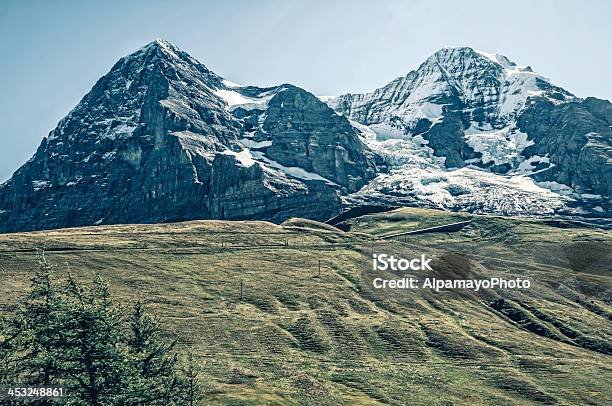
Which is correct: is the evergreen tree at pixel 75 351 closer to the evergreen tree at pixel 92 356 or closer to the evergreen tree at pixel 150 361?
the evergreen tree at pixel 92 356

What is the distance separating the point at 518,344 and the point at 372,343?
4508 centimetres

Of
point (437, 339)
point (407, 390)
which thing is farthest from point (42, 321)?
point (437, 339)

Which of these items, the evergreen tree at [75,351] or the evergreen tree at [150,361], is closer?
the evergreen tree at [75,351]

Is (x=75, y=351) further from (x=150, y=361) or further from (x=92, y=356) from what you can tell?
(x=150, y=361)

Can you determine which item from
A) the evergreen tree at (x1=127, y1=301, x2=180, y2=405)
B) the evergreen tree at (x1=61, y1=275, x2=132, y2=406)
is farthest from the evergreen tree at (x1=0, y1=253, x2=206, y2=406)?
the evergreen tree at (x1=127, y1=301, x2=180, y2=405)

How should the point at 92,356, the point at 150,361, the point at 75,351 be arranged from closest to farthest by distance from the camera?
1. the point at 75,351
2. the point at 92,356
3. the point at 150,361

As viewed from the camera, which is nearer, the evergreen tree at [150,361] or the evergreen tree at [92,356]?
the evergreen tree at [92,356]

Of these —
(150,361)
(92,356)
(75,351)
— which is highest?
(75,351)

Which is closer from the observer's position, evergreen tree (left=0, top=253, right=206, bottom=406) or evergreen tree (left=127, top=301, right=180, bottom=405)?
evergreen tree (left=0, top=253, right=206, bottom=406)

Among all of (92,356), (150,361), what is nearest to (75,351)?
(92,356)

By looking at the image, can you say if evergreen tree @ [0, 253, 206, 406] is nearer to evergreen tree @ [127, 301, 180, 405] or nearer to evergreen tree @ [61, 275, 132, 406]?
evergreen tree @ [61, 275, 132, 406]

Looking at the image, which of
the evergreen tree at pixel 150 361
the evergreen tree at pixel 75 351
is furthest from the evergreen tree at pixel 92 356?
the evergreen tree at pixel 150 361

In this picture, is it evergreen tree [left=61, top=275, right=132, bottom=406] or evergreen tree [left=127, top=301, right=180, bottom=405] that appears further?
evergreen tree [left=127, top=301, right=180, bottom=405]

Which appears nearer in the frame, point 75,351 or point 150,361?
point 75,351
